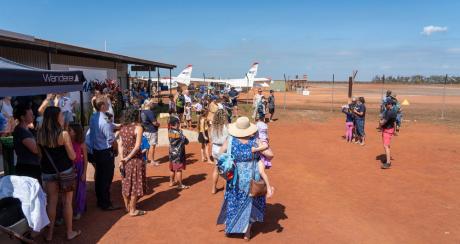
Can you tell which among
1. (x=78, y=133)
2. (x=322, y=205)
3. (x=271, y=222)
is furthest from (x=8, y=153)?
(x=322, y=205)

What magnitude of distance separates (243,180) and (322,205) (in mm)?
2271

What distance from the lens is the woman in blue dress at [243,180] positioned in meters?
4.97

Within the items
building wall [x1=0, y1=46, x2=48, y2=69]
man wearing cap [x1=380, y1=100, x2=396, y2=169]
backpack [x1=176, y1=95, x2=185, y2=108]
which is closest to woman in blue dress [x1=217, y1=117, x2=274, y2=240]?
man wearing cap [x1=380, y1=100, x2=396, y2=169]

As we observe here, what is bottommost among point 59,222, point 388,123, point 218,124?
point 59,222

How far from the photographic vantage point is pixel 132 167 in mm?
5723

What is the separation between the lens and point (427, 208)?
6578mm

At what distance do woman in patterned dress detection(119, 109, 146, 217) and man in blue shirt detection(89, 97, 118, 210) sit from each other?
1.19 feet

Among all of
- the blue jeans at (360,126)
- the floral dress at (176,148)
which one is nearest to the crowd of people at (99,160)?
the floral dress at (176,148)

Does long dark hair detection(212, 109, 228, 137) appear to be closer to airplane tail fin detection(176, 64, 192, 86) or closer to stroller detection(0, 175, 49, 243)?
stroller detection(0, 175, 49, 243)

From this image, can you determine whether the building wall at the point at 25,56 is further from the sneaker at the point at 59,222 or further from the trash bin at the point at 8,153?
the sneaker at the point at 59,222

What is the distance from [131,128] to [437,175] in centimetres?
698

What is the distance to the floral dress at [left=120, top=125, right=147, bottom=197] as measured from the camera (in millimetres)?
5625

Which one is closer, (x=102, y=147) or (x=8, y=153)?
(x=8, y=153)

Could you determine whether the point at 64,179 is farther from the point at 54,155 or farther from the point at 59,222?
the point at 59,222
